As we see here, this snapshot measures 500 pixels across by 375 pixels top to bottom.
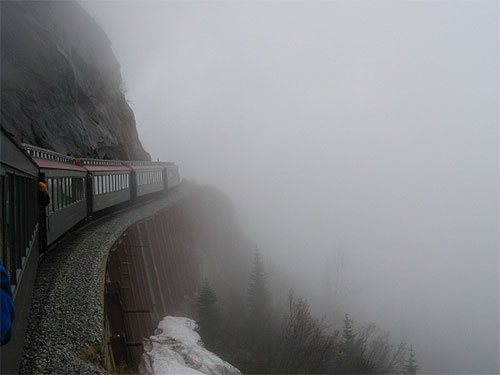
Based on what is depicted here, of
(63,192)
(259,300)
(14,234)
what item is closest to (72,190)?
(63,192)

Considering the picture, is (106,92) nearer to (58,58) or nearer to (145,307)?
(58,58)

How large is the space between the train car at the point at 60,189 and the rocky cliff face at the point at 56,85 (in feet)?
31.3

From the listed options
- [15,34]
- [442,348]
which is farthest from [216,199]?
[442,348]

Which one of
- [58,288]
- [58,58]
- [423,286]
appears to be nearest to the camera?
[58,288]

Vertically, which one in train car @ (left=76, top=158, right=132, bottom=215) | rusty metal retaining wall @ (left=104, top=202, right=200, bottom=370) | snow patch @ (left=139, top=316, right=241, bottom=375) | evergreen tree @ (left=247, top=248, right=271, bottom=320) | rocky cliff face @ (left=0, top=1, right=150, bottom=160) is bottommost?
evergreen tree @ (left=247, top=248, right=271, bottom=320)

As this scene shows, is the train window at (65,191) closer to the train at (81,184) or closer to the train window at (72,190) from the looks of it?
the train at (81,184)

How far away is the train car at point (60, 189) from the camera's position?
9.09 metres

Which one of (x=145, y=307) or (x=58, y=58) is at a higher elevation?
(x=58, y=58)

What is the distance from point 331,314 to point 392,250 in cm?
5997

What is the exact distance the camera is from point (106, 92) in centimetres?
3622

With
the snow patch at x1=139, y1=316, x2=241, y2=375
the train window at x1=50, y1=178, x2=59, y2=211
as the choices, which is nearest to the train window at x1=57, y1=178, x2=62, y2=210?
the train window at x1=50, y1=178, x2=59, y2=211

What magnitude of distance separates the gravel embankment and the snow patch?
2602mm

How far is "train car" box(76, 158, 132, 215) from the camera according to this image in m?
14.4

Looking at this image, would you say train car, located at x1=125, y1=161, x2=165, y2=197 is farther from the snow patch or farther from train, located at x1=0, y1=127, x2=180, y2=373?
the snow patch
